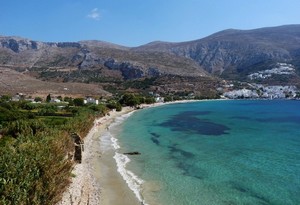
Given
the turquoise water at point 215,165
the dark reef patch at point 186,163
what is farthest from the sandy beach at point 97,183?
the dark reef patch at point 186,163

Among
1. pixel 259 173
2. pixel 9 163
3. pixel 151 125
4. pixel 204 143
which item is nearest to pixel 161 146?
pixel 204 143

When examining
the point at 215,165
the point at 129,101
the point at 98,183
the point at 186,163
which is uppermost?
the point at 98,183

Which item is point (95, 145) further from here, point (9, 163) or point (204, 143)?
point (9, 163)

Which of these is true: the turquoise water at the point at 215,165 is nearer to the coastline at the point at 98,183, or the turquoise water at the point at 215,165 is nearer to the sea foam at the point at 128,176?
the sea foam at the point at 128,176

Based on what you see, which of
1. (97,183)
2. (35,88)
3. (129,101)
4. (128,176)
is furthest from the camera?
(35,88)

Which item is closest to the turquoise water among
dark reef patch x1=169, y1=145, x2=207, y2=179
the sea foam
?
dark reef patch x1=169, y1=145, x2=207, y2=179

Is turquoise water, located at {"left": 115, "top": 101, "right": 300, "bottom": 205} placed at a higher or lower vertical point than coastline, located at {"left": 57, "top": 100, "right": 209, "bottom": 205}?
lower

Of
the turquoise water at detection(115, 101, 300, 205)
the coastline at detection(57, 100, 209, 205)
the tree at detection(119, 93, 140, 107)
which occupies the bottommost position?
the tree at detection(119, 93, 140, 107)

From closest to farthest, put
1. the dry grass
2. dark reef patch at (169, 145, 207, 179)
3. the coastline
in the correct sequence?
the coastline < dark reef patch at (169, 145, 207, 179) < the dry grass

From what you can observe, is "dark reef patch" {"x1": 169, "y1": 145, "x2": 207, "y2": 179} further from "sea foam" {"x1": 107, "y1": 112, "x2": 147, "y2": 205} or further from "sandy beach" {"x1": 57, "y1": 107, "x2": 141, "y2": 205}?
"sandy beach" {"x1": 57, "y1": 107, "x2": 141, "y2": 205}

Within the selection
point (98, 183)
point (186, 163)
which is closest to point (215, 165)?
point (186, 163)

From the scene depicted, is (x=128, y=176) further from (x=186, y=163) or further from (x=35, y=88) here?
(x=35, y=88)

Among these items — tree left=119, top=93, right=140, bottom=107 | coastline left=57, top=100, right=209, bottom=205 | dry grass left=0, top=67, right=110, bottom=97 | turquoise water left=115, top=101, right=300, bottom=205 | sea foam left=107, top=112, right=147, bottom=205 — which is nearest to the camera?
coastline left=57, top=100, right=209, bottom=205
